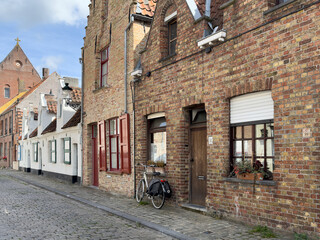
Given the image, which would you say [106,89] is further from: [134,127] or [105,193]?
[105,193]

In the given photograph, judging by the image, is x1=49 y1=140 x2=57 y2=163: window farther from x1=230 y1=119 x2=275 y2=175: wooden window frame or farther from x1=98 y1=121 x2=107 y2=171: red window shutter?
x1=230 y1=119 x2=275 y2=175: wooden window frame

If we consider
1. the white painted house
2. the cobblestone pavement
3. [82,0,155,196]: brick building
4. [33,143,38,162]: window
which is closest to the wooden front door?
[82,0,155,196]: brick building

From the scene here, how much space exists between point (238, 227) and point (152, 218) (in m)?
2.19

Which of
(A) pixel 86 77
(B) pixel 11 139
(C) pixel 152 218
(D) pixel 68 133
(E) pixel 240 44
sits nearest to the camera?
(E) pixel 240 44

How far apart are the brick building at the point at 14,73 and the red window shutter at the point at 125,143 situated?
129 feet

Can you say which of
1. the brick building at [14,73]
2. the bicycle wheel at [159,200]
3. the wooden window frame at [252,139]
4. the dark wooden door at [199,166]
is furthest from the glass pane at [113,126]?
the brick building at [14,73]

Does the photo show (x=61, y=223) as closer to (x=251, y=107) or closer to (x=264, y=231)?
(x=264, y=231)

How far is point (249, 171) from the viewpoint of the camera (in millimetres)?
7039

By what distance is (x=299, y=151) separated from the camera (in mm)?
6152

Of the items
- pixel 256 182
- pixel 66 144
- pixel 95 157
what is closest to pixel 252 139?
pixel 256 182

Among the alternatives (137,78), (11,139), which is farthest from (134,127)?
(11,139)

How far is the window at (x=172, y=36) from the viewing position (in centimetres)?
1014

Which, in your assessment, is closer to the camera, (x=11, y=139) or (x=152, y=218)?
(x=152, y=218)

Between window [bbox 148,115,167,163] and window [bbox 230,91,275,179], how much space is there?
3.01m
